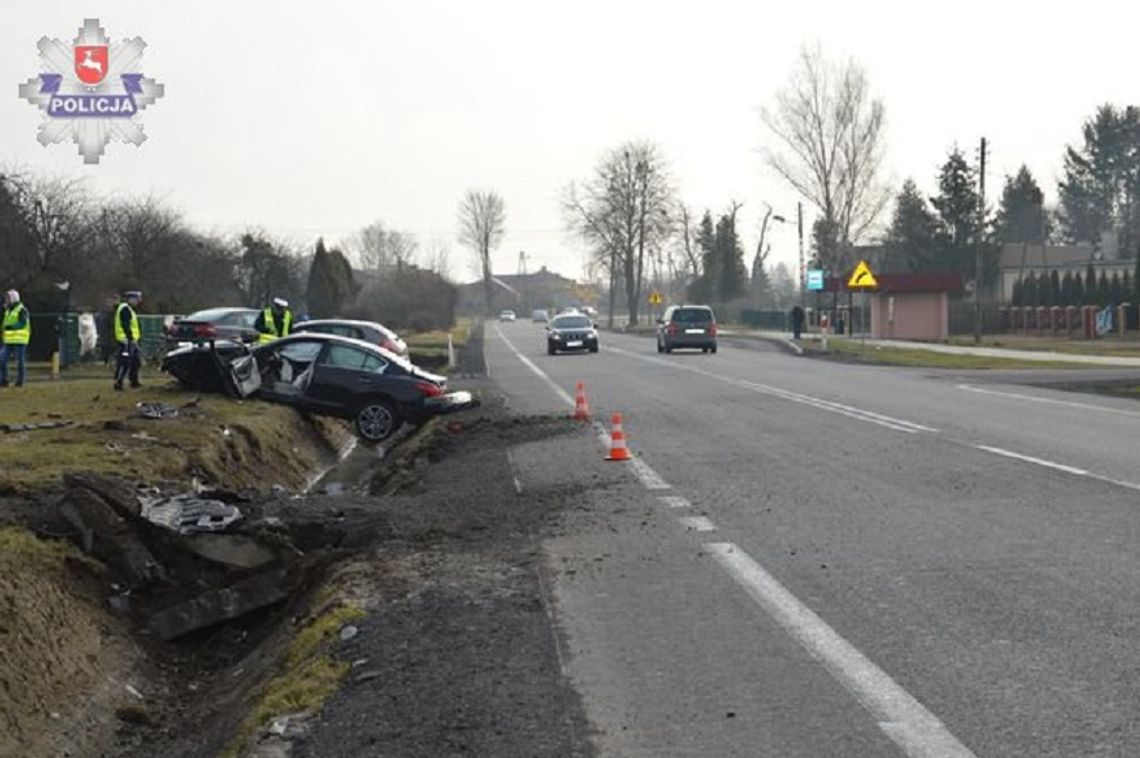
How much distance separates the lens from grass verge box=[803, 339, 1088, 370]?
38472 millimetres

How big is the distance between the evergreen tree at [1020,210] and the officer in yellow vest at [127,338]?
10678 cm

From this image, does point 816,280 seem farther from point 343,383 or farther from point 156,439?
point 156,439

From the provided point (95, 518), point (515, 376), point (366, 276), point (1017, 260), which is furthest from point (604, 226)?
point (95, 518)

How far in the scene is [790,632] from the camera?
6.80 meters

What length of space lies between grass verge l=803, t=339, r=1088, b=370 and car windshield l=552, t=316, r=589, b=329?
8242mm

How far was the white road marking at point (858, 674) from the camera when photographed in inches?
197

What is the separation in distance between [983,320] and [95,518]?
6953 cm

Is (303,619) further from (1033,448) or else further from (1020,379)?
(1020,379)

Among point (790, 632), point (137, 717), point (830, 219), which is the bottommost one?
point (137, 717)

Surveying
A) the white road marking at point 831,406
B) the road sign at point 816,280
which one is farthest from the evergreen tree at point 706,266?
the white road marking at point 831,406

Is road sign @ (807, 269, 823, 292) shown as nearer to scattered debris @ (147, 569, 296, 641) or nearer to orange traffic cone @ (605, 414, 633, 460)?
orange traffic cone @ (605, 414, 633, 460)

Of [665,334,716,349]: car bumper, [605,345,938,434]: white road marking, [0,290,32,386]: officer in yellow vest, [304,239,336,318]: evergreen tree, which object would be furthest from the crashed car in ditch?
[304,239,336,318]: evergreen tree

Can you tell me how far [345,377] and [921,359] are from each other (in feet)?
86.1

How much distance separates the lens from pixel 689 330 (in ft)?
159
